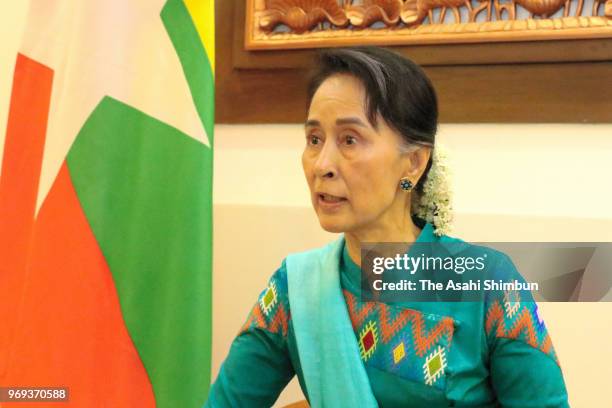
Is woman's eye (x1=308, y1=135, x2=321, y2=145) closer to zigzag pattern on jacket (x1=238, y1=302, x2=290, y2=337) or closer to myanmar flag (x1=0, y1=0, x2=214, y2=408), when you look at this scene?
zigzag pattern on jacket (x1=238, y1=302, x2=290, y2=337)

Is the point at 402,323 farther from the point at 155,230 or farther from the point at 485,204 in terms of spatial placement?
the point at 485,204

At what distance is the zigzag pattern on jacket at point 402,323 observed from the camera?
41.0 inches

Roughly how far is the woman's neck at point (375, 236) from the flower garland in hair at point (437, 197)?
5 centimetres

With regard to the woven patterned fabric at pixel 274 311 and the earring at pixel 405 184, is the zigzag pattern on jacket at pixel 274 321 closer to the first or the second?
the woven patterned fabric at pixel 274 311

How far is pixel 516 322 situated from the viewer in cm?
103

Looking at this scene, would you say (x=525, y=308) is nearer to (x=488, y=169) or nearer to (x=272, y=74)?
(x=488, y=169)

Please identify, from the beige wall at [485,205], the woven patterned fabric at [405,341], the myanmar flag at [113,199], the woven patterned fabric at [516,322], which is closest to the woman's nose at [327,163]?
the woven patterned fabric at [405,341]

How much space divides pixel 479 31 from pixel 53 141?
43.5 inches

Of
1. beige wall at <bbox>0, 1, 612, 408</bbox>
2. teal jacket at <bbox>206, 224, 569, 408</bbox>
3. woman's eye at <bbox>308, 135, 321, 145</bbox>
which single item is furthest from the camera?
beige wall at <bbox>0, 1, 612, 408</bbox>

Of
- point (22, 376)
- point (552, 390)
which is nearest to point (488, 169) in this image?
point (552, 390)

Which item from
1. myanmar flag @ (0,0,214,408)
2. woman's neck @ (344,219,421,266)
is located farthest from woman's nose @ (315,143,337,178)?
myanmar flag @ (0,0,214,408)

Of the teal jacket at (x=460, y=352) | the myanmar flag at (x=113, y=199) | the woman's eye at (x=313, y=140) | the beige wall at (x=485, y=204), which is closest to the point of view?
the teal jacket at (x=460, y=352)

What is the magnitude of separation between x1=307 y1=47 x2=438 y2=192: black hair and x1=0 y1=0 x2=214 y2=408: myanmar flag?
525 millimetres

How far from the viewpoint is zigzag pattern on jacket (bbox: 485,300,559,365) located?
1.02 metres
